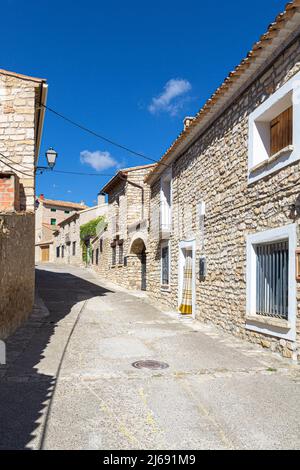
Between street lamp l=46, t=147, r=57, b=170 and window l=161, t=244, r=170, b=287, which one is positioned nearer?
street lamp l=46, t=147, r=57, b=170

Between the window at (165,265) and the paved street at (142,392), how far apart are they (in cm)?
570

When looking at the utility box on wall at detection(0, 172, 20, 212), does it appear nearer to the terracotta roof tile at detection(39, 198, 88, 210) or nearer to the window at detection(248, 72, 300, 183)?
the window at detection(248, 72, 300, 183)

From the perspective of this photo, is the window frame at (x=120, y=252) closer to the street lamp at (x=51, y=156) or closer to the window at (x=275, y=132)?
the street lamp at (x=51, y=156)

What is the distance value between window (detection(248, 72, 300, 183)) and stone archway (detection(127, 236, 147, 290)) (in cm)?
1265

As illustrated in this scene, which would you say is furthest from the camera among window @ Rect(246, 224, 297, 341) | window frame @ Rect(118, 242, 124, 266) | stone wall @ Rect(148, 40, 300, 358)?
window frame @ Rect(118, 242, 124, 266)

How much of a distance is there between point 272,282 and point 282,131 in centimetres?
267

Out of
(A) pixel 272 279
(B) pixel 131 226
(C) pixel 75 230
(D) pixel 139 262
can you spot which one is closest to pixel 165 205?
(B) pixel 131 226

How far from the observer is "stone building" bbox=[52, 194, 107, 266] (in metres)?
35.4

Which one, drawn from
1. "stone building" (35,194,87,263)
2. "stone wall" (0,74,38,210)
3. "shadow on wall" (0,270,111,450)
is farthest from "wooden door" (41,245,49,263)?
"shadow on wall" (0,270,111,450)

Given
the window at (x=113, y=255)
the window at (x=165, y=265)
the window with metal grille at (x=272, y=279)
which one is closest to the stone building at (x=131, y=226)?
the window at (x=113, y=255)

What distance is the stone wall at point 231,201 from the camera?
7.16m

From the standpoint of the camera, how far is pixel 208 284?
10.8 meters

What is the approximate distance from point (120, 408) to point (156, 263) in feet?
40.6

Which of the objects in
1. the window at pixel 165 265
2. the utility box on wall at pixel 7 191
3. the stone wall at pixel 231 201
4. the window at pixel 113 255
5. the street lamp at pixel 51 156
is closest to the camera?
the stone wall at pixel 231 201
